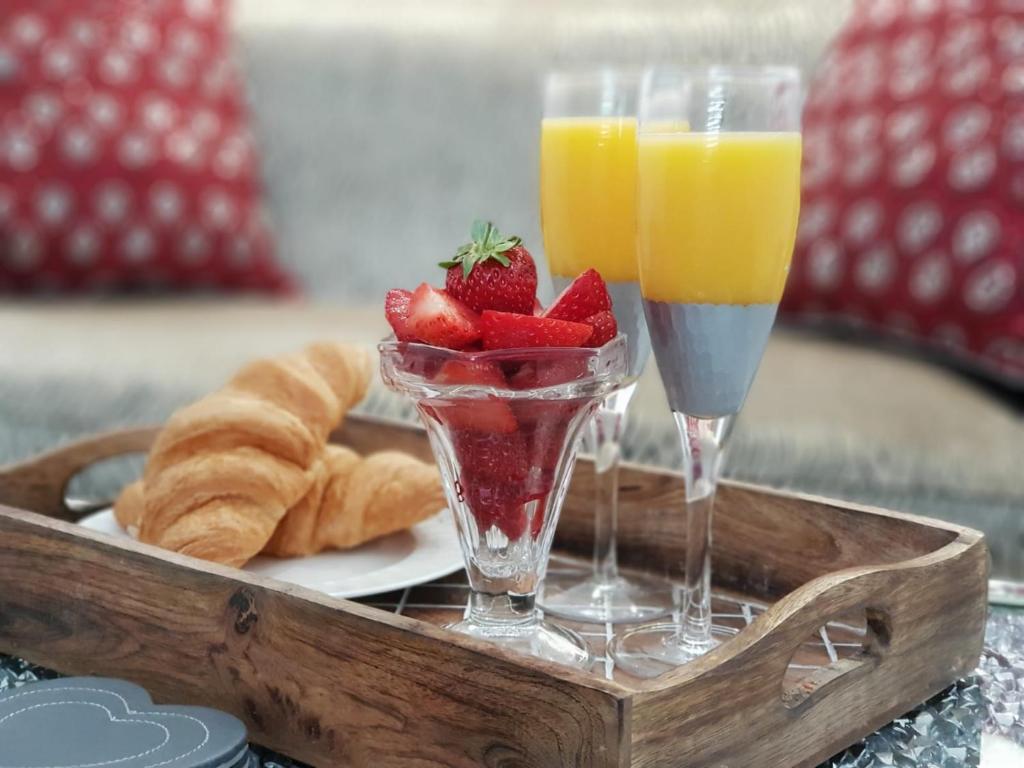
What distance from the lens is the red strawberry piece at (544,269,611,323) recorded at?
29.4 inches

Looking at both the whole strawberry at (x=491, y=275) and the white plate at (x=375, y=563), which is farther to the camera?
the white plate at (x=375, y=563)

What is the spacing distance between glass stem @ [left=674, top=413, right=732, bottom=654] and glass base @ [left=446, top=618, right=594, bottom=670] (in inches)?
2.7

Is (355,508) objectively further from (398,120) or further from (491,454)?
(398,120)

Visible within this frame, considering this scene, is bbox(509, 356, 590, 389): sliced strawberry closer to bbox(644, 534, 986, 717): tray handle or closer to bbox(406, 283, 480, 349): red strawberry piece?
bbox(406, 283, 480, 349): red strawberry piece

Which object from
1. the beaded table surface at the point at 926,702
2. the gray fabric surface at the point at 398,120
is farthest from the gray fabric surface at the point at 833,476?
the gray fabric surface at the point at 398,120

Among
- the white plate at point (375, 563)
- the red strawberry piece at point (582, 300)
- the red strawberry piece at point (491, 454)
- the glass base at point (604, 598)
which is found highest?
the red strawberry piece at point (582, 300)

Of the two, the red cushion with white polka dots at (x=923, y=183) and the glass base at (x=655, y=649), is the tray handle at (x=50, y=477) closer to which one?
the glass base at (x=655, y=649)

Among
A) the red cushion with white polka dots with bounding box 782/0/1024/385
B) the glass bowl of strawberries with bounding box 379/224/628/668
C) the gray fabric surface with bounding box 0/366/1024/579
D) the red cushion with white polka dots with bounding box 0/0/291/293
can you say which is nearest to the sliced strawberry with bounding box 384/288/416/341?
the glass bowl of strawberries with bounding box 379/224/628/668

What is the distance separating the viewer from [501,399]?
0.71 meters

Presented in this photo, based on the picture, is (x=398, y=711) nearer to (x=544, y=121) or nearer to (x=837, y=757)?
(x=837, y=757)

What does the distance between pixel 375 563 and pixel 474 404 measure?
265mm

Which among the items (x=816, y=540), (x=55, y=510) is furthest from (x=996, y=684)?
(x=55, y=510)

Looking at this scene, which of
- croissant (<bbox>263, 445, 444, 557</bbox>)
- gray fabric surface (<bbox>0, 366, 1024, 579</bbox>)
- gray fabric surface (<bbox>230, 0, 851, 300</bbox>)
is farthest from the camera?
gray fabric surface (<bbox>230, 0, 851, 300</bbox>)

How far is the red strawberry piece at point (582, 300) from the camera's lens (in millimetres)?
748
